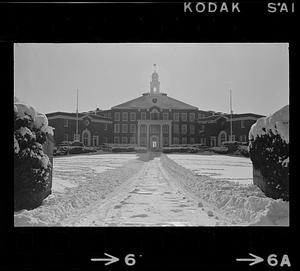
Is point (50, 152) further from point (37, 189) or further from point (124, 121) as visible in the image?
point (124, 121)

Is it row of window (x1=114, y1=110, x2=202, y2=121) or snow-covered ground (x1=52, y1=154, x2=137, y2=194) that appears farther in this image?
row of window (x1=114, y1=110, x2=202, y2=121)

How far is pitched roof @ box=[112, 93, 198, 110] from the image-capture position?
4.39 metres

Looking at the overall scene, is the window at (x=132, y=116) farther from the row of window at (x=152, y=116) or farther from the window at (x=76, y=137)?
the window at (x=76, y=137)

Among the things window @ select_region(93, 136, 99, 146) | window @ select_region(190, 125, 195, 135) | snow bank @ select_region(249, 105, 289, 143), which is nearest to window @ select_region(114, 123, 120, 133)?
window @ select_region(93, 136, 99, 146)

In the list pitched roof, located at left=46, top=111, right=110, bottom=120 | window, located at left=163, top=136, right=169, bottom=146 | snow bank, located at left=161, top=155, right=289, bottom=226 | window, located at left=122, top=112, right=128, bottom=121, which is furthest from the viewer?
window, located at left=163, top=136, right=169, bottom=146

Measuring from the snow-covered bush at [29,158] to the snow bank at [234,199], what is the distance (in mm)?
1958

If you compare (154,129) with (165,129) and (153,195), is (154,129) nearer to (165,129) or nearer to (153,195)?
(165,129)

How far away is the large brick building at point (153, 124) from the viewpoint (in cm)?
434

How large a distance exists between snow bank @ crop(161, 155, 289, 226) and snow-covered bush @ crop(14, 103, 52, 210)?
196 cm
